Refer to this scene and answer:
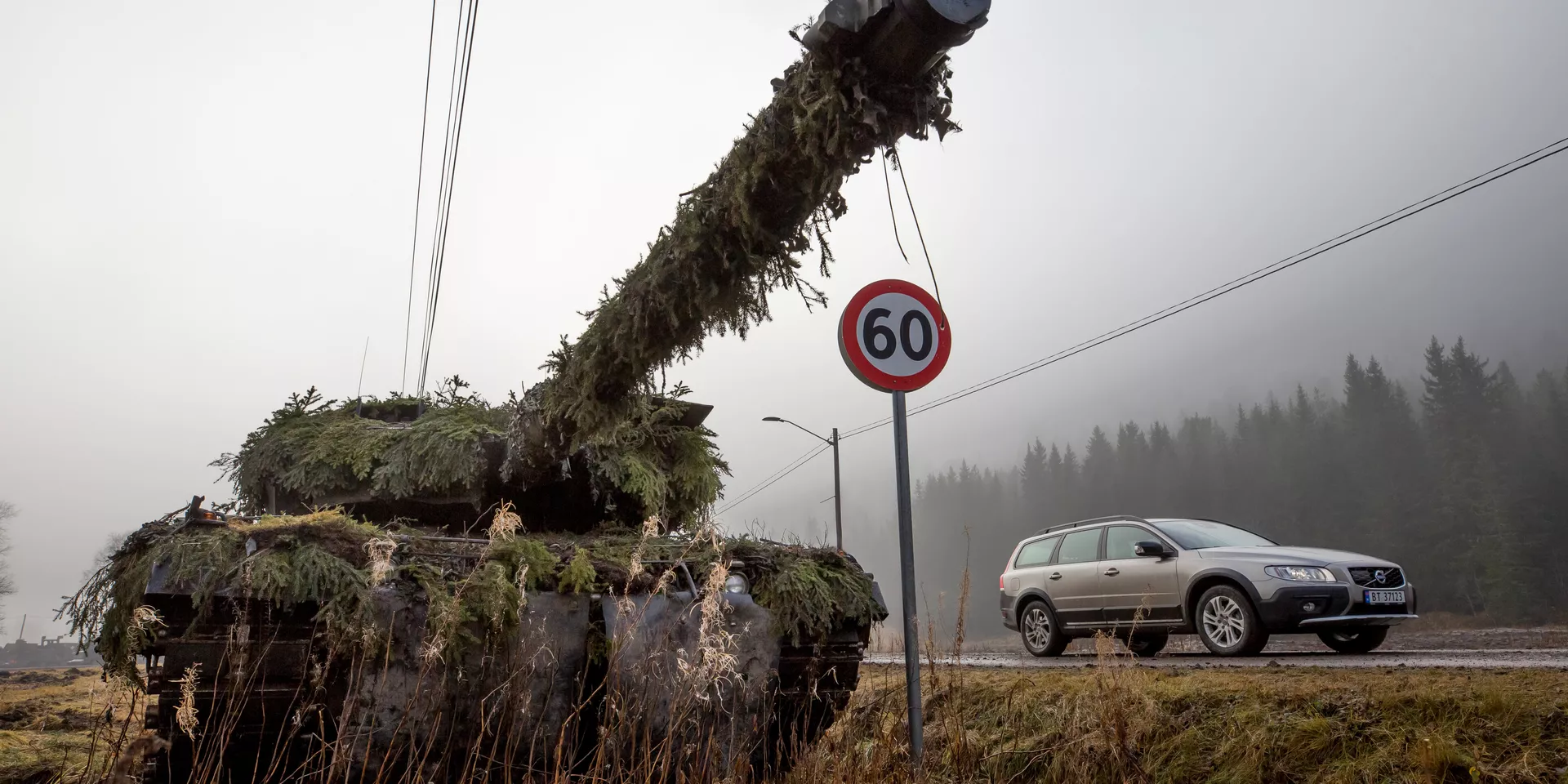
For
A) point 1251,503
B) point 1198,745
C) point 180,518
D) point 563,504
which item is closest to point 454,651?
point 180,518

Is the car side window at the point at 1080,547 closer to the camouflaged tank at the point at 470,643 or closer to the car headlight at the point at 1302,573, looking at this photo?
the car headlight at the point at 1302,573

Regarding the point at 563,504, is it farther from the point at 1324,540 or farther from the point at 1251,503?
the point at 1251,503

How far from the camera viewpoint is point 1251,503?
59.6 meters

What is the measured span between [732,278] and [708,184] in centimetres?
42

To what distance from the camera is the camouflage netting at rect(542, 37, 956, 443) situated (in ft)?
10.6

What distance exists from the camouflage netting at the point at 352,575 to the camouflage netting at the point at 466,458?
1.20m

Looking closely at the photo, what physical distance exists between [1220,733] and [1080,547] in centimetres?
508

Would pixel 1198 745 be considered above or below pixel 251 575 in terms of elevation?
below

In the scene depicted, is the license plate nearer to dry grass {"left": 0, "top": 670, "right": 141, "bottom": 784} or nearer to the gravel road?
the gravel road

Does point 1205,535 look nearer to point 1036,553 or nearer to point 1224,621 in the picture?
point 1224,621

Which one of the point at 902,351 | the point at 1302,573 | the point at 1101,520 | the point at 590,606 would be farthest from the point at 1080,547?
the point at 590,606

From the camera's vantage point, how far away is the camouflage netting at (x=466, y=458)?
5492mm

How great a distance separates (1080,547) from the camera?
9.12 metres

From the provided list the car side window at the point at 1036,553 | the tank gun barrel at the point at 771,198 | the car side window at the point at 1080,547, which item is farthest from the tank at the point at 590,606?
the car side window at the point at 1036,553
